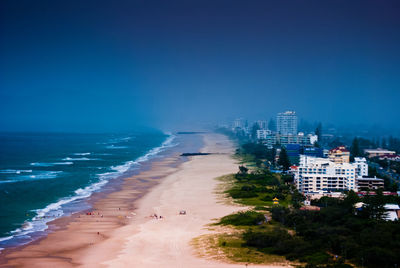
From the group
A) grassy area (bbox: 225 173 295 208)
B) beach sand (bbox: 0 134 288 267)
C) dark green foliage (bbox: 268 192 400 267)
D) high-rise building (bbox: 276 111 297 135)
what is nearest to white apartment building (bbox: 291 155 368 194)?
grassy area (bbox: 225 173 295 208)

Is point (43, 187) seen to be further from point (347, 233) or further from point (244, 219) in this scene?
point (347, 233)

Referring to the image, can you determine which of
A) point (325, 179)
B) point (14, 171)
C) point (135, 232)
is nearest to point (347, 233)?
point (135, 232)

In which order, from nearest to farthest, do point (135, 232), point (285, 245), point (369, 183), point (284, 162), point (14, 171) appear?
1. point (285, 245)
2. point (135, 232)
3. point (369, 183)
4. point (284, 162)
5. point (14, 171)

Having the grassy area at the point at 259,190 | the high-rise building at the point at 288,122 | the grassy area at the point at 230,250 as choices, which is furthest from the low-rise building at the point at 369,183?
the high-rise building at the point at 288,122

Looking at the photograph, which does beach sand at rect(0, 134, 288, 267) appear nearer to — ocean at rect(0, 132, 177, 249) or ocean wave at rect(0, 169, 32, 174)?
ocean at rect(0, 132, 177, 249)

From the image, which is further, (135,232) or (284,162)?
(284,162)

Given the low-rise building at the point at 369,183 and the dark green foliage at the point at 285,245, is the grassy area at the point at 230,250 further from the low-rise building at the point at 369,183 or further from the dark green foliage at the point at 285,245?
the low-rise building at the point at 369,183
